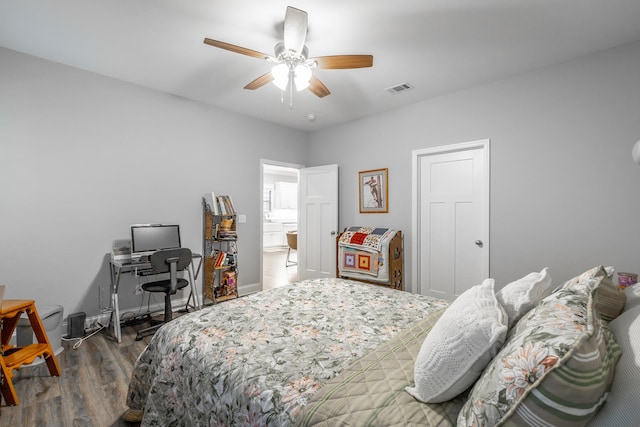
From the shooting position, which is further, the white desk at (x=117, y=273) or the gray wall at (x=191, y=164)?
the white desk at (x=117, y=273)

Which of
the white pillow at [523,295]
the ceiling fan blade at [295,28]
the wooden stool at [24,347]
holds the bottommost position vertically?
the wooden stool at [24,347]

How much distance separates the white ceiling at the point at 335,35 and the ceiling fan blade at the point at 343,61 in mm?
262

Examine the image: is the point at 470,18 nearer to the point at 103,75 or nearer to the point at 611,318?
the point at 611,318

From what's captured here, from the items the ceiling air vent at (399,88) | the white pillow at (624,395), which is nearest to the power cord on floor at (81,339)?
the white pillow at (624,395)

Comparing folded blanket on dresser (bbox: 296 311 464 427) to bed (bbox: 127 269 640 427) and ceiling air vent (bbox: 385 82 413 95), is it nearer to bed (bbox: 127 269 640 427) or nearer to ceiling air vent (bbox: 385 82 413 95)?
bed (bbox: 127 269 640 427)

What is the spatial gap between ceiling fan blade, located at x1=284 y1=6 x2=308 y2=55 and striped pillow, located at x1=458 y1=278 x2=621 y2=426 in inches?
79.7

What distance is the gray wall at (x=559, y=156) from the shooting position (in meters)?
2.49

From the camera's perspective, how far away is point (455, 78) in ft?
10.2

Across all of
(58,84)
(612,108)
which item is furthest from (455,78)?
(58,84)

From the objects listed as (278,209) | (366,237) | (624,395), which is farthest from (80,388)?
(278,209)

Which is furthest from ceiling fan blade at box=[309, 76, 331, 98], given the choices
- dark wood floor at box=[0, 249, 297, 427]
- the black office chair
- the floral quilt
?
dark wood floor at box=[0, 249, 297, 427]

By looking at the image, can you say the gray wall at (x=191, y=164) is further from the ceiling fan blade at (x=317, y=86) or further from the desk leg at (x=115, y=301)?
the ceiling fan blade at (x=317, y=86)

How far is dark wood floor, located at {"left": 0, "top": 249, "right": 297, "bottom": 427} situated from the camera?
174 centimetres

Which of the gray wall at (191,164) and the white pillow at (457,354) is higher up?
the gray wall at (191,164)
